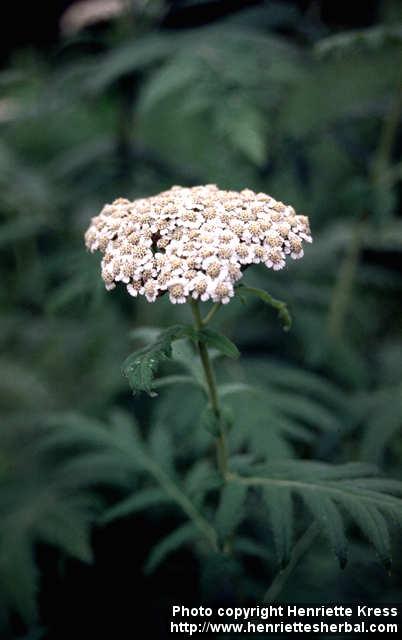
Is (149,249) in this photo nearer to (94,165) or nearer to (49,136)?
(94,165)

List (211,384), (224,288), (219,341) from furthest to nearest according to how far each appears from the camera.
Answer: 1. (211,384)
2. (219,341)
3. (224,288)

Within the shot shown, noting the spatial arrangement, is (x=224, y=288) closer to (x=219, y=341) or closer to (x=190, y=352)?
(x=219, y=341)

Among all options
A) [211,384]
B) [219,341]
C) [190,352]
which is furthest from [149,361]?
[190,352]

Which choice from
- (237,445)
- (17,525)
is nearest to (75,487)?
(17,525)

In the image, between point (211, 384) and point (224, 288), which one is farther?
point (211, 384)

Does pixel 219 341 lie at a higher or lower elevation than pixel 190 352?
lower

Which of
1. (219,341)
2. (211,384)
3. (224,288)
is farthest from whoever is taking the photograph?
(211,384)

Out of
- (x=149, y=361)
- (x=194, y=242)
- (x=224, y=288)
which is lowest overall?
(x=149, y=361)
